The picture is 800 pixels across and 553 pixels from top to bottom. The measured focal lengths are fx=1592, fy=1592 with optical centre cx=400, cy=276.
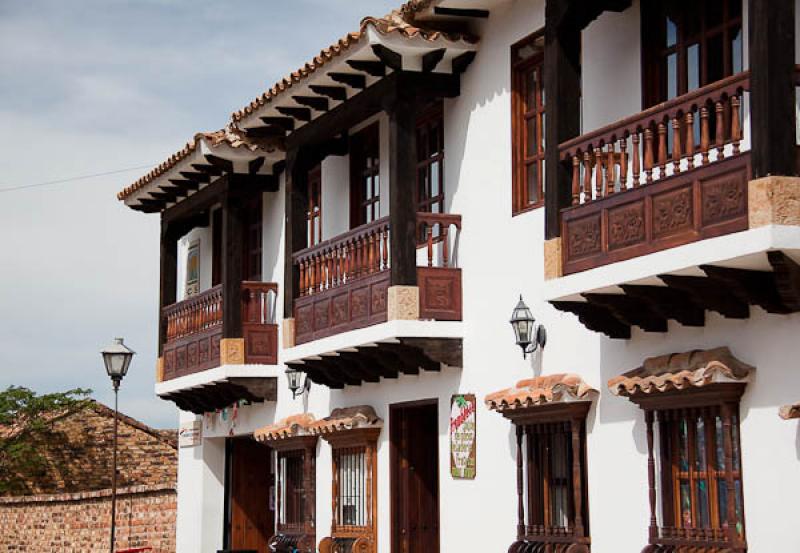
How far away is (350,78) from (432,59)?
1.30 meters

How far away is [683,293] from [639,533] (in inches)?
85.6

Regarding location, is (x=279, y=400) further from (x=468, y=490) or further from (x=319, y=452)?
(x=468, y=490)

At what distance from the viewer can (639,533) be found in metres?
12.9

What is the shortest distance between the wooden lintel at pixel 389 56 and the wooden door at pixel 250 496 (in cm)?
939

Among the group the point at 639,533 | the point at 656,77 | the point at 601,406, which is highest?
the point at 656,77

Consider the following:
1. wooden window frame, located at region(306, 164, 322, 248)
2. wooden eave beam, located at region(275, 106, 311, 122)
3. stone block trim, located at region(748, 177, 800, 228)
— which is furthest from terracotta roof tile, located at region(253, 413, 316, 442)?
stone block trim, located at region(748, 177, 800, 228)

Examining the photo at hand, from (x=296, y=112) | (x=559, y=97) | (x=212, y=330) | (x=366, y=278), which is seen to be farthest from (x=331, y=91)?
(x=212, y=330)

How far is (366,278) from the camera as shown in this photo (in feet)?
54.4

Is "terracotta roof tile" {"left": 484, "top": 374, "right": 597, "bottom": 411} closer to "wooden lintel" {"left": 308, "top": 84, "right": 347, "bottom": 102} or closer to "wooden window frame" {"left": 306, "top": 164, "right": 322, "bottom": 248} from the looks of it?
"wooden lintel" {"left": 308, "top": 84, "right": 347, "bottom": 102}

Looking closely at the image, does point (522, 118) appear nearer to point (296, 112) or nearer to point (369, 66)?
point (369, 66)

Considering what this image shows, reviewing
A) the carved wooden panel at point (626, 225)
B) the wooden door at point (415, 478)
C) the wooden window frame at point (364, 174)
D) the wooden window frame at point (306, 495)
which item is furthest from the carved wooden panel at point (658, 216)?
the wooden window frame at point (306, 495)

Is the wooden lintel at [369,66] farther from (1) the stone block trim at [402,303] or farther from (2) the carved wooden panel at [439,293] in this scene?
(1) the stone block trim at [402,303]

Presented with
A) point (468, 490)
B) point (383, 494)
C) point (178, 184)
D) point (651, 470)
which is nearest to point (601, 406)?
point (651, 470)

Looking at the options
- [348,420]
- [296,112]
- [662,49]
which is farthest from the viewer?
[296,112]
